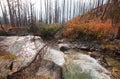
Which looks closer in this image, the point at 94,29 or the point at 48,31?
the point at 94,29

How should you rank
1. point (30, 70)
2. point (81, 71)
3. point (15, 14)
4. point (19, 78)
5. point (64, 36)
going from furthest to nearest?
point (15, 14) < point (64, 36) < point (81, 71) < point (30, 70) < point (19, 78)

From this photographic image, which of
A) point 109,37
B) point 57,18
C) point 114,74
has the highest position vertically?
point 57,18

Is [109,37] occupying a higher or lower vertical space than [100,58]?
higher

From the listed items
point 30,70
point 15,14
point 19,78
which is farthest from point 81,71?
point 15,14

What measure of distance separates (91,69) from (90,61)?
1518 mm

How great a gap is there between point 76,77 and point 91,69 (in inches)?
49.5

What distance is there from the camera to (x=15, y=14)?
44.7 meters

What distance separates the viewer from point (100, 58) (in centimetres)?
1177

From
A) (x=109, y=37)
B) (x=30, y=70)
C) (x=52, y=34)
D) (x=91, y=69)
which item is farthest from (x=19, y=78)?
(x=52, y=34)

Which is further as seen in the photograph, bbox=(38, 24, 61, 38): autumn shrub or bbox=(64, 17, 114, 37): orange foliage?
bbox=(38, 24, 61, 38): autumn shrub

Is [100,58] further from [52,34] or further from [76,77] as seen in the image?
[52,34]

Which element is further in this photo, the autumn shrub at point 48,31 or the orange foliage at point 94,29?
the autumn shrub at point 48,31

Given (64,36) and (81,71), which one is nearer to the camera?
(81,71)

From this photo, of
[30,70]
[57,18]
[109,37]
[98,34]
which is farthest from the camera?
[57,18]
